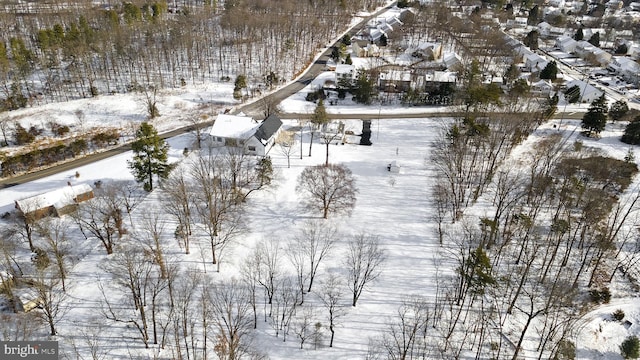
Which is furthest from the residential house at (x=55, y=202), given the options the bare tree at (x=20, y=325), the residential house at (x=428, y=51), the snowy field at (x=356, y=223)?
the residential house at (x=428, y=51)

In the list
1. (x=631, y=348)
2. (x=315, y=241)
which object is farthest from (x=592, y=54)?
(x=315, y=241)

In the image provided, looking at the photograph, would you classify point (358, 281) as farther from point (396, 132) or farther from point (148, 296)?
point (396, 132)

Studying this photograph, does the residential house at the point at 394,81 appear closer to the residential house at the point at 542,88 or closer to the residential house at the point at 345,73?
the residential house at the point at 345,73

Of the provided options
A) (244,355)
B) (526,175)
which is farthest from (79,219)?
(526,175)

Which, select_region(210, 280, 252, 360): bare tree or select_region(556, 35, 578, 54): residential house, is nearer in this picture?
select_region(210, 280, 252, 360): bare tree

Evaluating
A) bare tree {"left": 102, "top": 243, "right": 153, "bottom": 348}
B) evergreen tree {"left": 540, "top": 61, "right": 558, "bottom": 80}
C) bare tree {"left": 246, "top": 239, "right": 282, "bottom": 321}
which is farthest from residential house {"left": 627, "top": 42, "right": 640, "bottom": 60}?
bare tree {"left": 102, "top": 243, "right": 153, "bottom": 348}

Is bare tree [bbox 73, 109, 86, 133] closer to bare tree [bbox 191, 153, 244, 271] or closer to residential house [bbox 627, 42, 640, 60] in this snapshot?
bare tree [bbox 191, 153, 244, 271]
